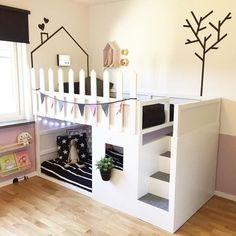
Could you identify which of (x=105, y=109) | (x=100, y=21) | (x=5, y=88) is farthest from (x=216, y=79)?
(x=5, y=88)

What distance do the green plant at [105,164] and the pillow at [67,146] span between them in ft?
3.13

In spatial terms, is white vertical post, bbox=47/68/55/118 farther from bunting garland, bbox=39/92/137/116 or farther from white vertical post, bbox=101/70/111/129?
white vertical post, bbox=101/70/111/129

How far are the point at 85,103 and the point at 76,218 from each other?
43.9 inches

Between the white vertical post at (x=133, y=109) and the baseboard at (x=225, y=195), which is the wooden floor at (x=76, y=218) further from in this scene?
the white vertical post at (x=133, y=109)

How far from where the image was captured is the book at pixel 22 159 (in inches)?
128

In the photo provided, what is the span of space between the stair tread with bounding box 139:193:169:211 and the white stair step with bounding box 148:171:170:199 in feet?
0.12

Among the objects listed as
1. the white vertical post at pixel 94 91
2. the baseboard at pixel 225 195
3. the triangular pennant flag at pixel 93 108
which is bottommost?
the baseboard at pixel 225 195

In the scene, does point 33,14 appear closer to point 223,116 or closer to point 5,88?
point 5,88

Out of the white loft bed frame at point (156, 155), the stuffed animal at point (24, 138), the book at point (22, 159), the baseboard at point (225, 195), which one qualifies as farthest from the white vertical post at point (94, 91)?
the baseboard at point (225, 195)

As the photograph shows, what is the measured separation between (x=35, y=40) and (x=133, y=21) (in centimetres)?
124

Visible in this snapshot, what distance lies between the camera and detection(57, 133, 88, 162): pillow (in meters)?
3.50

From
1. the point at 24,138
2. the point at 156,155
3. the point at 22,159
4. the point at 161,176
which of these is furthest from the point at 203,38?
the point at 22,159

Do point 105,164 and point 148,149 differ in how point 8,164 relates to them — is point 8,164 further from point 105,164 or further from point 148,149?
point 148,149

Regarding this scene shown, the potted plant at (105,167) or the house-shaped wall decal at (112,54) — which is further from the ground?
the house-shaped wall decal at (112,54)
